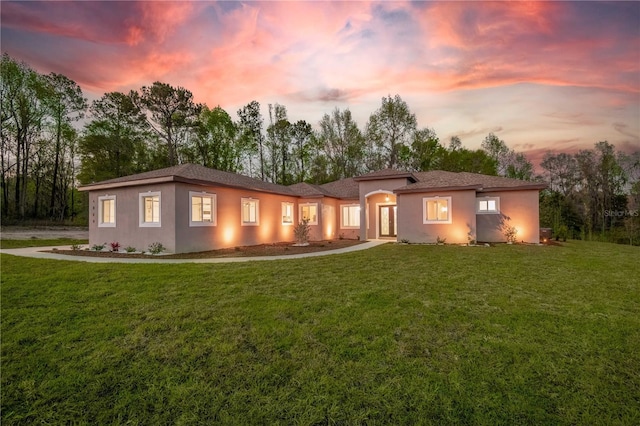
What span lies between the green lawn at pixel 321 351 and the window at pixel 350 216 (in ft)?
40.5

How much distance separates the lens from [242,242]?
14172mm

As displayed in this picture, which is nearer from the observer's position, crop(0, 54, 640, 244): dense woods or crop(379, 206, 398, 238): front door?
crop(379, 206, 398, 238): front door

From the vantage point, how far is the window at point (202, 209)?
39.5ft

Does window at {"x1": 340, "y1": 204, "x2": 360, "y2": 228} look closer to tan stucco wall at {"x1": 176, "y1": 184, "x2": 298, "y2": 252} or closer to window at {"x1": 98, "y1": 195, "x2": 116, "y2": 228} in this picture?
tan stucco wall at {"x1": 176, "y1": 184, "x2": 298, "y2": 252}

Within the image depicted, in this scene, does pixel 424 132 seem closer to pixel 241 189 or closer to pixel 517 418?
pixel 241 189

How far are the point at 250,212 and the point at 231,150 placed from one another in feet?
66.3

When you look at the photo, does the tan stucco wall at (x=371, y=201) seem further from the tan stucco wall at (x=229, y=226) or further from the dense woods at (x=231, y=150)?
the dense woods at (x=231, y=150)

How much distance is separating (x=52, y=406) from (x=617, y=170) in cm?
4299

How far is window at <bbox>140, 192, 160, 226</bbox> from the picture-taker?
1191 centimetres

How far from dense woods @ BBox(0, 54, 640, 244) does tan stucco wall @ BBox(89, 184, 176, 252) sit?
53.5 ft

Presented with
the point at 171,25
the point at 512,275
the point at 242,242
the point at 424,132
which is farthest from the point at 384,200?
the point at 424,132

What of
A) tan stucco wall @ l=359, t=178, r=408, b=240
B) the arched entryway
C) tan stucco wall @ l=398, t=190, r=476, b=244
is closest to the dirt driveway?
tan stucco wall @ l=359, t=178, r=408, b=240

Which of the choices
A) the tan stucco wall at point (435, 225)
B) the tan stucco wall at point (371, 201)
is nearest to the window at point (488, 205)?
the tan stucco wall at point (435, 225)

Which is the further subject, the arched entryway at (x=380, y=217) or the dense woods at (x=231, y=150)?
the dense woods at (x=231, y=150)
